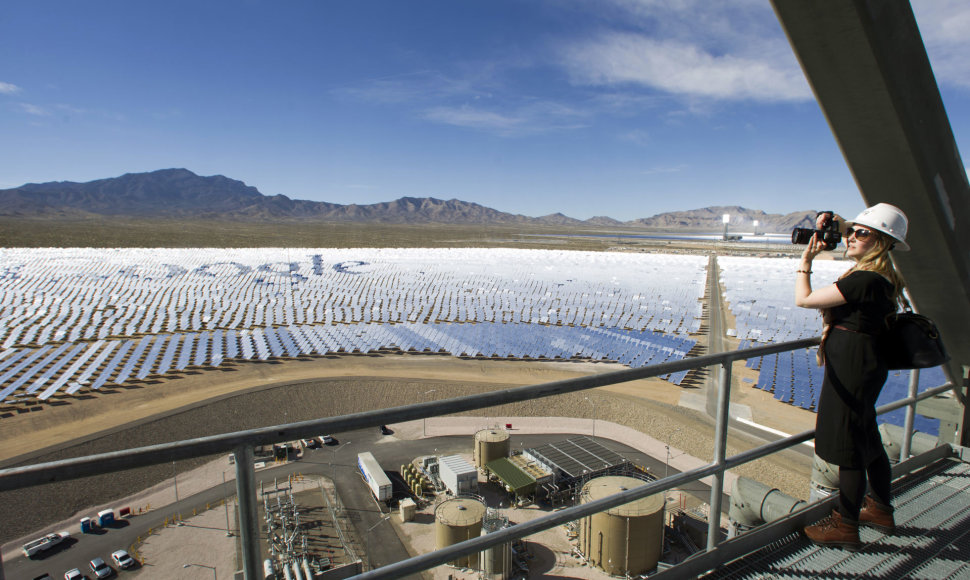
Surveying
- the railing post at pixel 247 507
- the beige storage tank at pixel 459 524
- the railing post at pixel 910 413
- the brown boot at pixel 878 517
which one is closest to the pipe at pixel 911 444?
the railing post at pixel 910 413

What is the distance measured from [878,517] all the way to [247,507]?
3.34 m

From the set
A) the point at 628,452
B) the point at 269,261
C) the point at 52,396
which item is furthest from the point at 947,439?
the point at 269,261

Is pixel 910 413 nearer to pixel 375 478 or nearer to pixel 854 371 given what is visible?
pixel 854 371

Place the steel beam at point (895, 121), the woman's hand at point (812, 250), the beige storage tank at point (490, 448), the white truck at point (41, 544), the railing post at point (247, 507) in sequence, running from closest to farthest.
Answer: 1. the railing post at point (247, 507)
2. the steel beam at point (895, 121)
3. the woman's hand at point (812, 250)
4. the white truck at point (41, 544)
5. the beige storage tank at point (490, 448)

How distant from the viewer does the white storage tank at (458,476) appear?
13211 mm

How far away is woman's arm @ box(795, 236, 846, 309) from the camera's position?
2.34m

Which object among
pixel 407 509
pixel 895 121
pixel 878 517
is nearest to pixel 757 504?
pixel 878 517

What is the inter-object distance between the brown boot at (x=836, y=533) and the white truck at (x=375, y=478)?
11801mm

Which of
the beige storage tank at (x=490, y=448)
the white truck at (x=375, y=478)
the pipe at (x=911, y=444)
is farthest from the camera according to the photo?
the beige storage tank at (x=490, y=448)

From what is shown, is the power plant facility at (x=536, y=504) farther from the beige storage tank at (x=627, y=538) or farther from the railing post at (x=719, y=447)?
Answer: the railing post at (x=719, y=447)

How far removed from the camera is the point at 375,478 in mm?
13094

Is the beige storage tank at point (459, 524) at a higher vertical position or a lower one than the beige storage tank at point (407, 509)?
higher

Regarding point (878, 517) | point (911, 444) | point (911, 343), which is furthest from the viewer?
point (911, 444)

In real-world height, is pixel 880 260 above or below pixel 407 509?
above
